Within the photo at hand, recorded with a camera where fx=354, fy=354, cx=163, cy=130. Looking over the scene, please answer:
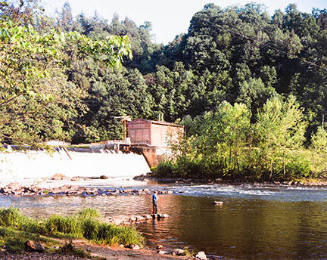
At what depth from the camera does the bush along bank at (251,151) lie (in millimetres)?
31344

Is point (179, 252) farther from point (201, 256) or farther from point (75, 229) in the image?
point (75, 229)

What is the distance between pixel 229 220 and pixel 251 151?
20106 millimetres

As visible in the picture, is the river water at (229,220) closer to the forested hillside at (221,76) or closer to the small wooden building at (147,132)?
the small wooden building at (147,132)

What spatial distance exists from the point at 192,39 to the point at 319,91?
35.7m

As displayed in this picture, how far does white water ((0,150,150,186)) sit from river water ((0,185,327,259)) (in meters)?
9.25

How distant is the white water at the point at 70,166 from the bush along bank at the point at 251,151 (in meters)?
5.63

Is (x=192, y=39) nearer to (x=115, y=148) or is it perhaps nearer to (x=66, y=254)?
(x=115, y=148)

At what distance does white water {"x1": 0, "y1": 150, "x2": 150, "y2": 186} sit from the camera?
94.0ft

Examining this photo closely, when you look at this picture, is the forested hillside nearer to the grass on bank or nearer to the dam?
the dam

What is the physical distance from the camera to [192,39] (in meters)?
88.8

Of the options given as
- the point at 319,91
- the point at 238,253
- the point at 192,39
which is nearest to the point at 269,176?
the point at 238,253

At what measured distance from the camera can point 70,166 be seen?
34.7 m

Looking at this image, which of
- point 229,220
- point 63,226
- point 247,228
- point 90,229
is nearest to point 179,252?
point 90,229

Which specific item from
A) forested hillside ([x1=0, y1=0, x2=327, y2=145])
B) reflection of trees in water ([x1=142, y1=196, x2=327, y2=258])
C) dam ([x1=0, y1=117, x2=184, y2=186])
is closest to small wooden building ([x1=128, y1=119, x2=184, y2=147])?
dam ([x1=0, y1=117, x2=184, y2=186])
